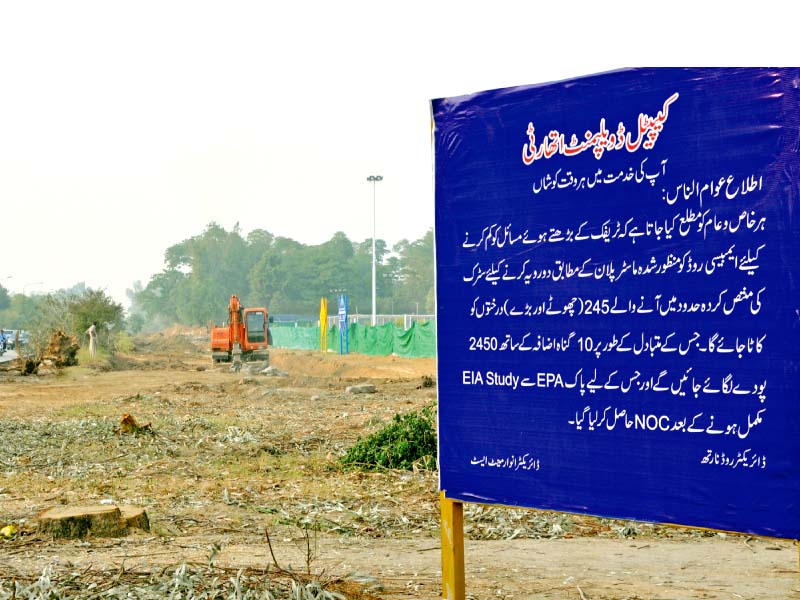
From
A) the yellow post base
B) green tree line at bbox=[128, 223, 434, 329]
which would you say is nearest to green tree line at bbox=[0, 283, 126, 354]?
the yellow post base

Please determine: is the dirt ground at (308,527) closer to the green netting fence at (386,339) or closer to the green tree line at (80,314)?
the green netting fence at (386,339)

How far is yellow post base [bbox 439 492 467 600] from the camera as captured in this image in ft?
18.1

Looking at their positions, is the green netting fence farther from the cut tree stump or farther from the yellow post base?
the yellow post base

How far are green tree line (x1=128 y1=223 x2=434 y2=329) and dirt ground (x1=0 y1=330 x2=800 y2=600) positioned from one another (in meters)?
104

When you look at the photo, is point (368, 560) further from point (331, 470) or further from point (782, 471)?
point (331, 470)

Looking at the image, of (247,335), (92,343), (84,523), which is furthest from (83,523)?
(92,343)

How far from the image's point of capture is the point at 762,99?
15.1 feet

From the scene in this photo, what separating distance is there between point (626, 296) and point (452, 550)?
71.7 inches

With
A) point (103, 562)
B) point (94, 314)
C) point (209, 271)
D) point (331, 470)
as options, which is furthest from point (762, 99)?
point (209, 271)

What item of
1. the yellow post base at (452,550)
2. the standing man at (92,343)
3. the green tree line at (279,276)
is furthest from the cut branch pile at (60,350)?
the green tree line at (279,276)

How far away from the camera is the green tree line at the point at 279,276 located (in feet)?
441

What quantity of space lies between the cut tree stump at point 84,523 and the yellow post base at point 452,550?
4.78 metres

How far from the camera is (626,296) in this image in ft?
16.5

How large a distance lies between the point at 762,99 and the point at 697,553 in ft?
16.6
